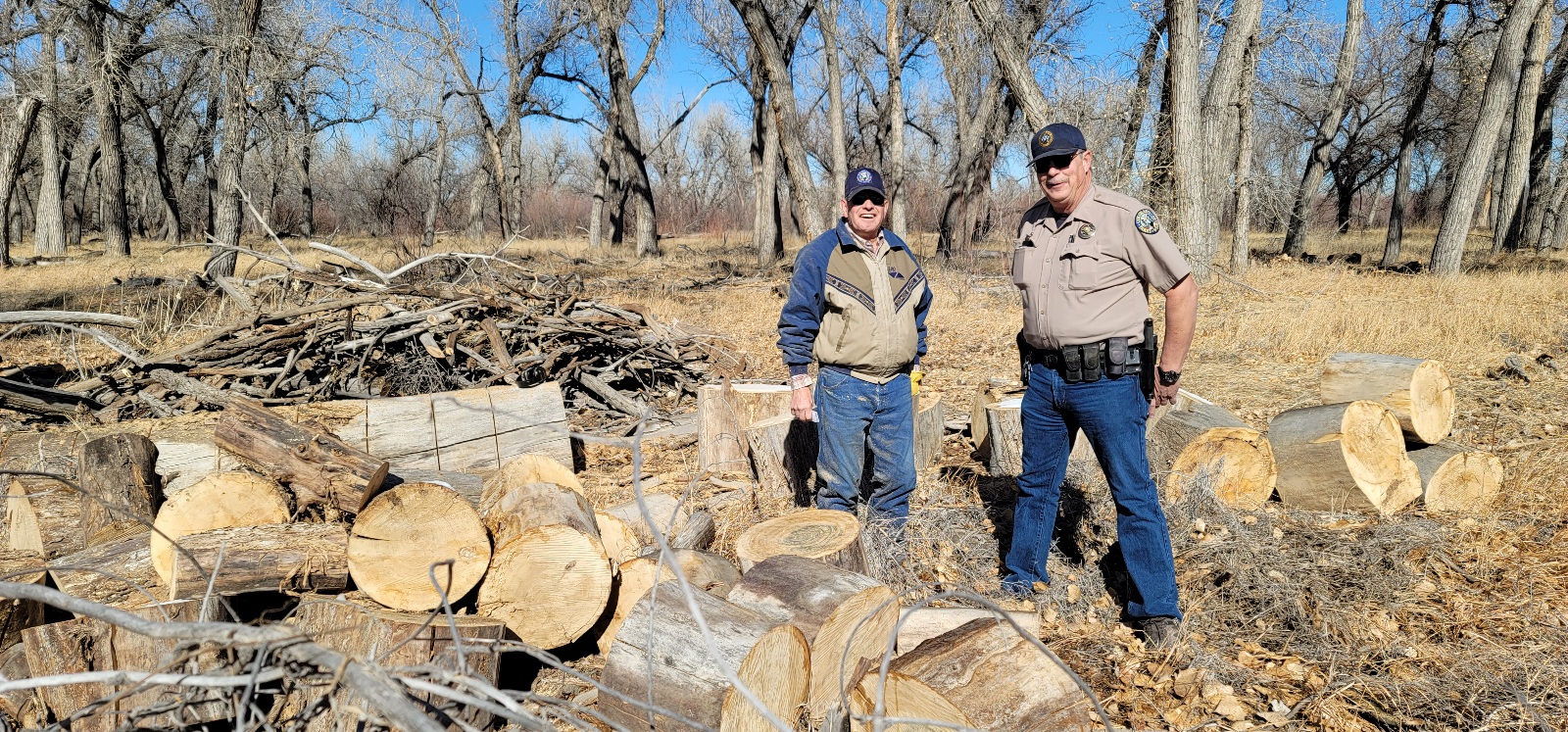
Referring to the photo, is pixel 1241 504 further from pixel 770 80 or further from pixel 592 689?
pixel 770 80

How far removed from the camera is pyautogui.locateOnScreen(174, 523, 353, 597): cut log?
312cm

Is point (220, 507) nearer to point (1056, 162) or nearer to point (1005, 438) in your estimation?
point (1056, 162)

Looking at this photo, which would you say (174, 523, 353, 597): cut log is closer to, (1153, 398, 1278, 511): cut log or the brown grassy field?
the brown grassy field

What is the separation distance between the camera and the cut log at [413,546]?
3182 millimetres

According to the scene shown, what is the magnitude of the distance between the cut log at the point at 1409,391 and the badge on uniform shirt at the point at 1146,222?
2689 mm

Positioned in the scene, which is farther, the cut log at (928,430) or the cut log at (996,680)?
the cut log at (928,430)

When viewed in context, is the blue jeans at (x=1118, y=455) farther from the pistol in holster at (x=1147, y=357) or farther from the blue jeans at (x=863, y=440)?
the blue jeans at (x=863, y=440)

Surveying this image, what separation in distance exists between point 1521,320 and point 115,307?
14831 mm

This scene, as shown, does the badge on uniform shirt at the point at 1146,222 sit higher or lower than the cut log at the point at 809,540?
higher

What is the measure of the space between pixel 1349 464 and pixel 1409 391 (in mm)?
724

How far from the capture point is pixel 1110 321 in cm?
301

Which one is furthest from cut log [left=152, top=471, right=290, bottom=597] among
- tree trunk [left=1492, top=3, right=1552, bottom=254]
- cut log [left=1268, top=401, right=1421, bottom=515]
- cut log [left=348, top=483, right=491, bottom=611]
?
tree trunk [left=1492, top=3, right=1552, bottom=254]

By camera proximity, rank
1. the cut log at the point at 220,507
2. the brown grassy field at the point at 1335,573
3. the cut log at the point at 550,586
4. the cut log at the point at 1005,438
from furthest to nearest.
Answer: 1. the cut log at the point at 1005,438
2. the cut log at the point at 220,507
3. the cut log at the point at 550,586
4. the brown grassy field at the point at 1335,573

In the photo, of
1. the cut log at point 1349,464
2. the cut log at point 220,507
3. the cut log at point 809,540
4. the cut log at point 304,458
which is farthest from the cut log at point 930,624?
the cut log at point 220,507
